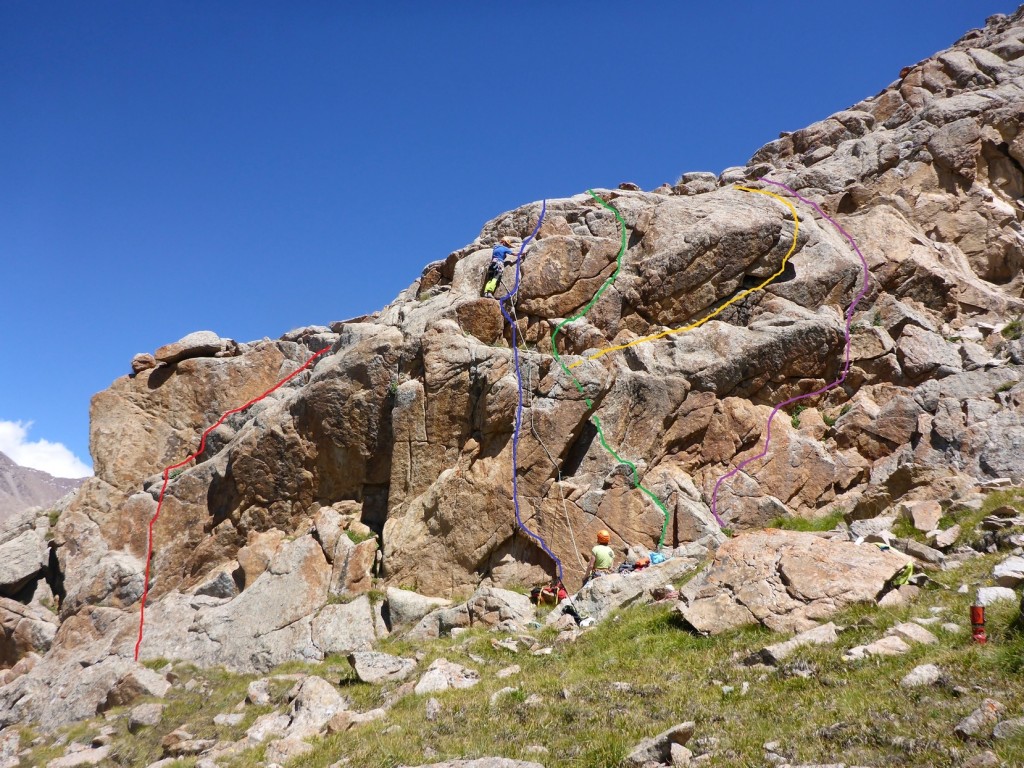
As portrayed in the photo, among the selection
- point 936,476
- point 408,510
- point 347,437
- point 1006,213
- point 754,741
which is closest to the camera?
point 754,741

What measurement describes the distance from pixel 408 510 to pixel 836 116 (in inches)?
1263

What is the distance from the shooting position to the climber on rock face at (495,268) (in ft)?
84.9

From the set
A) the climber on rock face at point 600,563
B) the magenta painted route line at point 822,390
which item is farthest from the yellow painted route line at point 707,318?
the climber on rock face at point 600,563

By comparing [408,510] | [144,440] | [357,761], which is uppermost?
[144,440]

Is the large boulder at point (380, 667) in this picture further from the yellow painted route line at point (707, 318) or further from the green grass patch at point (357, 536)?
the yellow painted route line at point (707, 318)

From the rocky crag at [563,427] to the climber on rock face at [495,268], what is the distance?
2.66ft

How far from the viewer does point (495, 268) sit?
26.5 meters

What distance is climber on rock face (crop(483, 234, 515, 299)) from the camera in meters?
25.9

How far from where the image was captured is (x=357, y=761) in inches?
406

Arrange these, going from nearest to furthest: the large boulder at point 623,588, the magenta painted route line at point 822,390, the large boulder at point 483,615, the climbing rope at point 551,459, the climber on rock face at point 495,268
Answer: the large boulder at point 623,588 < the large boulder at point 483,615 < the climbing rope at point 551,459 < the magenta painted route line at point 822,390 < the climber on rock face at point 495,268

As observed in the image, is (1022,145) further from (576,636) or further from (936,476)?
(576,636)

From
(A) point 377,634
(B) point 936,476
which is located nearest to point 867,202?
(B) point 936,476

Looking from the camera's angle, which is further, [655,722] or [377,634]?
[377,634]

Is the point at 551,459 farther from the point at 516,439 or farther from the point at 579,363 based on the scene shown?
the point at 579,363
